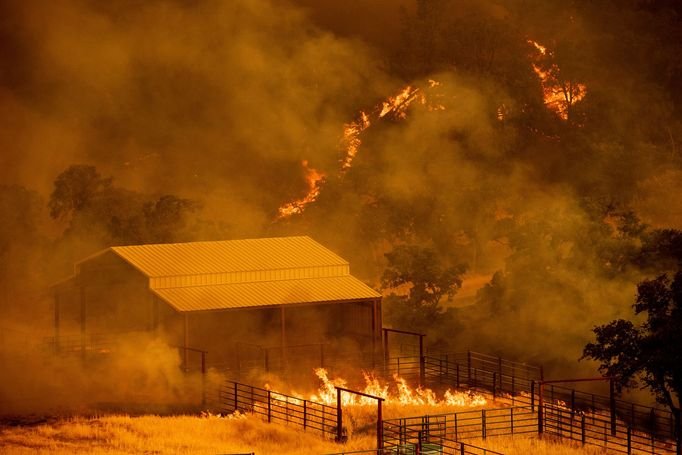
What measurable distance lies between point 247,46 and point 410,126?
1639 cm

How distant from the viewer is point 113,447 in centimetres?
3431

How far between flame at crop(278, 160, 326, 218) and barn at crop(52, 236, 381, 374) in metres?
26.6

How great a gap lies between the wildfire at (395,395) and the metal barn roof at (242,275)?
274 cm

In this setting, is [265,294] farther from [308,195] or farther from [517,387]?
[308,195]

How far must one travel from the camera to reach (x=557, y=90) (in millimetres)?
78500

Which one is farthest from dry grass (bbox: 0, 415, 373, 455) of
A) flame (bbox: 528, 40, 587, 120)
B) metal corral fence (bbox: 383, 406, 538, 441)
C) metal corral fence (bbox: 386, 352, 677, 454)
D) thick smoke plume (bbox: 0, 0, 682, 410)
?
flame (bbox: 528, 40, 587, 120)

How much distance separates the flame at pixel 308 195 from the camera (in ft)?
247

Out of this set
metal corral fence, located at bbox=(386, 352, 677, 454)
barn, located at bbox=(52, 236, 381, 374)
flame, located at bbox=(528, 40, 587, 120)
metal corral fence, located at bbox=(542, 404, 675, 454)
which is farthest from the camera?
flame, located at bbox=(528, 40, 587, 120)

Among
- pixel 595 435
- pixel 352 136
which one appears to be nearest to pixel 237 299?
pixel 595 435

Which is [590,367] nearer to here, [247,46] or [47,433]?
[47,433]

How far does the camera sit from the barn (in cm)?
4391

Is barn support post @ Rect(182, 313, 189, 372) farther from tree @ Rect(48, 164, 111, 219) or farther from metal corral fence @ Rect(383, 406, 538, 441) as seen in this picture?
tree @ Rect(48, 164, 111, 219)

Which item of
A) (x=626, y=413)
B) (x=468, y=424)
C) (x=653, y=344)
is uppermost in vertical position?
(x=653, y=344)

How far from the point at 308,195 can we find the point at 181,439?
42.0 m
